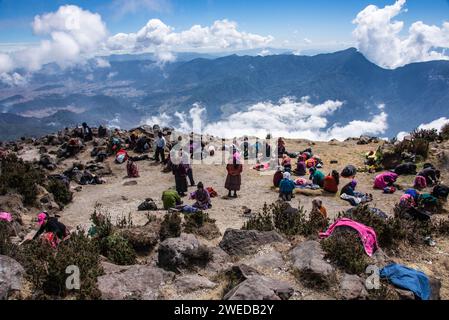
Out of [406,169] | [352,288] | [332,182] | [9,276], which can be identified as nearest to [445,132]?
[406,169]

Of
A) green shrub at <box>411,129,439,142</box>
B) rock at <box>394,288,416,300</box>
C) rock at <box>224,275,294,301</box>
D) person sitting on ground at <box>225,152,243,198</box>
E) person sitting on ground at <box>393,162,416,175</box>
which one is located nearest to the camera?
rock at <box>224,275,294,301</box>

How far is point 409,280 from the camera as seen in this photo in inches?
307

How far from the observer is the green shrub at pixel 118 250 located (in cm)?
950

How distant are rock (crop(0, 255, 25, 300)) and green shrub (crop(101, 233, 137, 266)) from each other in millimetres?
2320

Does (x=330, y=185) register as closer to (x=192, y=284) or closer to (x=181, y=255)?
(x=181, y=255)

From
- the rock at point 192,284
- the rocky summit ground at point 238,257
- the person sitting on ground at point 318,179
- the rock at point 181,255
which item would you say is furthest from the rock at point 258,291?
the person sitting on ground at point 318,179

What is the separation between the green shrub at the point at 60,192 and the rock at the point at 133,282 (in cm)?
1195

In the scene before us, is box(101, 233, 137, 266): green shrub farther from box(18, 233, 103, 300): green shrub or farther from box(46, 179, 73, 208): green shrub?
box(46, 179, 73, 208): green shrub

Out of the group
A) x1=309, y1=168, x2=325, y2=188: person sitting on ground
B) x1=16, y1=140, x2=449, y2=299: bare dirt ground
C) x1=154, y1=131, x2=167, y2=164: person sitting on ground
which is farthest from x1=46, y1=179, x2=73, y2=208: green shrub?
x1=309, y1=168, x2=325, y2=188: person sitting on ground

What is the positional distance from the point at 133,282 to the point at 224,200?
37.4 feet

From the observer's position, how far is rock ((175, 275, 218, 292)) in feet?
25.1

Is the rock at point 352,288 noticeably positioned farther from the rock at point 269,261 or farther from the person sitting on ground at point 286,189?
the person sitting on ground at point 286,189

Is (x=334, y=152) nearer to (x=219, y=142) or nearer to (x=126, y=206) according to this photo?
(x=219, y=142)

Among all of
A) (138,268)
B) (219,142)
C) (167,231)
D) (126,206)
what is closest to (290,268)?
(138,268)
